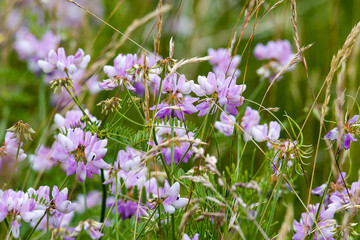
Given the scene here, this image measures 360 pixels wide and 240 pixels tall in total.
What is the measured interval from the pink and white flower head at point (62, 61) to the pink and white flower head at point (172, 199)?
0.35m

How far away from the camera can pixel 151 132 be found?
985 mm

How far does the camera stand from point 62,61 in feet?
3.79

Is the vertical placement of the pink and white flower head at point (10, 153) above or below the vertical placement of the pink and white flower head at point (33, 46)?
below

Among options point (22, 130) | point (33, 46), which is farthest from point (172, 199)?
point (33, 46)

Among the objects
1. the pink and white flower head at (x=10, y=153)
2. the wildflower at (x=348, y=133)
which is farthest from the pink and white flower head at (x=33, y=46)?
the wildflower at (x=348, y=133)

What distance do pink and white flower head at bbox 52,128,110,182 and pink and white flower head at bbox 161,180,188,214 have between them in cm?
13

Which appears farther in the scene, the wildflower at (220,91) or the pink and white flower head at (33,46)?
the pink and white flower head at (33,46)

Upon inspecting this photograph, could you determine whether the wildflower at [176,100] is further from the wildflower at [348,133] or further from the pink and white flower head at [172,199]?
the wildflower at [348,133]

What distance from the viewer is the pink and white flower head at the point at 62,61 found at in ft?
3.75

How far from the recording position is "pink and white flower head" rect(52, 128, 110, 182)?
0.99 meters

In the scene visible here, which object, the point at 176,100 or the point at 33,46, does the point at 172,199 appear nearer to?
the point at 176,100

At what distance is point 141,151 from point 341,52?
17.9 inches

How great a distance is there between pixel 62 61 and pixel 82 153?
0.26 metres

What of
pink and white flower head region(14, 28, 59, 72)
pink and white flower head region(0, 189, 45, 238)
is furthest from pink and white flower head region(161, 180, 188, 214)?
pink and white flower head region(14, 28, 59, 72)
